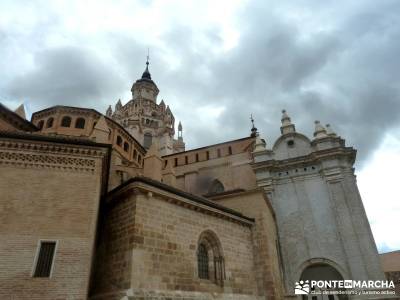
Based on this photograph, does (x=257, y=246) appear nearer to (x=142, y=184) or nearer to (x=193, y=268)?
(x=193, y=268)

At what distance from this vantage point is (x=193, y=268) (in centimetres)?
1130

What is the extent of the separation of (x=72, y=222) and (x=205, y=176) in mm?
18188

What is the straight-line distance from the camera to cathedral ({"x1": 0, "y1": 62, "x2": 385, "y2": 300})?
9156 millimetres

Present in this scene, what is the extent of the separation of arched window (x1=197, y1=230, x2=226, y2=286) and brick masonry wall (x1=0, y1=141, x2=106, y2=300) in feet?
15.4

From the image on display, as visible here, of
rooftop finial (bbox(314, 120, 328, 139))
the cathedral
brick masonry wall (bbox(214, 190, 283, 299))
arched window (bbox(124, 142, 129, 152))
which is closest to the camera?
Result: the cathedral

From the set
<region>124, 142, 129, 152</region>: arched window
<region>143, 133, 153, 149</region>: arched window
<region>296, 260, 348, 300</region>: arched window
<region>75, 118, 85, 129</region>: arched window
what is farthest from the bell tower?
<region>296, 260, 348, 300</region>: arched window

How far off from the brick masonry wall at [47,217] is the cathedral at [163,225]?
0.10ft

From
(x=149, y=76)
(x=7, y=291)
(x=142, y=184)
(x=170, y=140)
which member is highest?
(x=149, y=76)

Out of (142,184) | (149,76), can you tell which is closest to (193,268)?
(142,184)

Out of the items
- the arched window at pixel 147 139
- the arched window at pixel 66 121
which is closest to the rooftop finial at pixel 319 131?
the arched window at pixel 66 121

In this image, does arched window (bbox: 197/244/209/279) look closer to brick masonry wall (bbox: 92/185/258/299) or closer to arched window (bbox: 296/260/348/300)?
brick masonry wall (bbox: 92/185/258/299)

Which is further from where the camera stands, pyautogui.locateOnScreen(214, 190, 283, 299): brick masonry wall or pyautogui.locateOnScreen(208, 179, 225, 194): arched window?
pyautogui.locateOnScreen(208, 179, 225, 194): arched window

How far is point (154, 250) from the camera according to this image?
1022 cm

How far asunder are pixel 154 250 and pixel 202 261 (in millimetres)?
2946
